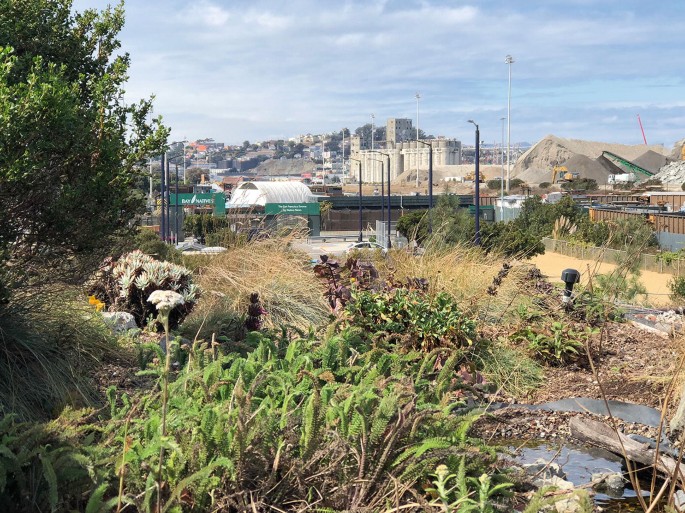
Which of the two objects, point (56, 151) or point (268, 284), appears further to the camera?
point (268, 284)

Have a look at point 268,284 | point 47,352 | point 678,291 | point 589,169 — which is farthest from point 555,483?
point 589,169

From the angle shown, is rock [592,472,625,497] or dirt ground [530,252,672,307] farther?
dirt ground [530,252,672,307]

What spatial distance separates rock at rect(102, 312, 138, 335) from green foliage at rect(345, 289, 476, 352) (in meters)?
2.20

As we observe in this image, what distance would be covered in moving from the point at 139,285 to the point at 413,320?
10.6ft

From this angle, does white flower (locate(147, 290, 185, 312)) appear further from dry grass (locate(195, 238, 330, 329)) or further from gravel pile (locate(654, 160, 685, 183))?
gravel pile (locate(654, 160, 685, 183))

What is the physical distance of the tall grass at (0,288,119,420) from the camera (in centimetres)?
557

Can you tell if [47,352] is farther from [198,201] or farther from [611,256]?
[198,201]

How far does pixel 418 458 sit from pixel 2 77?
12.7 feet

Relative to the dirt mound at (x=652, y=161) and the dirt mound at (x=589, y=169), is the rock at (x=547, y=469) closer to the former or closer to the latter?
the dirt mound at (x=589, y=169)

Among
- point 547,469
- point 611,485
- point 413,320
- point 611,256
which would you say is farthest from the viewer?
point 611,256

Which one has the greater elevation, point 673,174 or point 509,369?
point 673,174

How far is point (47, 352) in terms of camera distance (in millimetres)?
6195

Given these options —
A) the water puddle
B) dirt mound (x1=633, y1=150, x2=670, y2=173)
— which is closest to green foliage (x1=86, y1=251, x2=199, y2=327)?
the water puddle

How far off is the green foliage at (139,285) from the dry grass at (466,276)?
2.58 m
